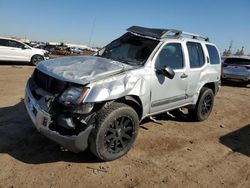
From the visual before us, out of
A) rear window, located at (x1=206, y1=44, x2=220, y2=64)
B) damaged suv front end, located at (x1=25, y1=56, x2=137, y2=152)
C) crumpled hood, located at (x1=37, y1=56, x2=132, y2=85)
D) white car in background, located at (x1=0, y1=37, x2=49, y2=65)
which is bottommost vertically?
white car in background, located at (x1=0, y1=37, x2=49, y2=65)

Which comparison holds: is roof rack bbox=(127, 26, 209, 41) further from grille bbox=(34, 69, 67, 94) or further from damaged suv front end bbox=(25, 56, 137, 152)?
grille bbox=(34, 69, 67, 94)

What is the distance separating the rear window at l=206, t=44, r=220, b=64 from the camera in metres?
7.11

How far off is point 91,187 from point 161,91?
2.25m

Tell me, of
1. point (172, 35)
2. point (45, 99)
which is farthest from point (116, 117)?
point (172, 35)

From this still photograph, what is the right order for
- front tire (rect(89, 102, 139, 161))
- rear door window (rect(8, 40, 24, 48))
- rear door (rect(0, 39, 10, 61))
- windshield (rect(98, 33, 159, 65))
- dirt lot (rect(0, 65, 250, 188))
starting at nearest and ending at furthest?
dirt lot (rect(0, 65, 250, 188)), front tire (rect(89, 102, 139, 161)), windshield (rect(98, 33, 159, 65)), rear door (rect(0, 39, 10, 61)), rear door window (rect(8, 40, 24, 48))

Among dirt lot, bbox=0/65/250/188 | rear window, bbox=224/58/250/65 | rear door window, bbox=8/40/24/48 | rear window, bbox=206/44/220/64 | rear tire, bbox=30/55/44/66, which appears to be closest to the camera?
dirt lot, bbox=0/65/250/188

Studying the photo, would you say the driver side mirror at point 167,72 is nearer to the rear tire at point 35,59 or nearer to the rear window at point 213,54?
the rear window at point 213,54

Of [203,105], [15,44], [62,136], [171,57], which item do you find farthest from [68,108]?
[15,44]

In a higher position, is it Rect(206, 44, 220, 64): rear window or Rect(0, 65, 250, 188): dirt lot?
Rect(206, 44, 220, 64): rear window

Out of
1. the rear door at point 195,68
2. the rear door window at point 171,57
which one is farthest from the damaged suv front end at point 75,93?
the rear door at point 195,68

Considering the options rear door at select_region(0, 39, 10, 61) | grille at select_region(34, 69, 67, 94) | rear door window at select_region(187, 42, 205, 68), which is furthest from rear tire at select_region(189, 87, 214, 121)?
rear door at select_region(0, 39, 10, 61)

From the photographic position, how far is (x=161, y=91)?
5293 millimetres

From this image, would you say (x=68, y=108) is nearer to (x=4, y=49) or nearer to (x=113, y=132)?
(x=113, y=132)

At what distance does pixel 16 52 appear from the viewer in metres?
17.2
